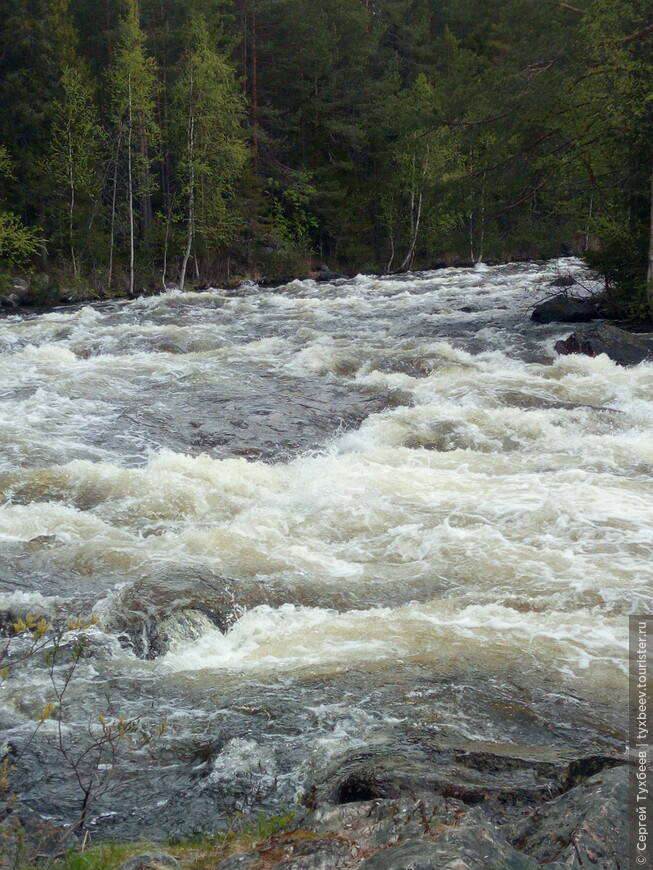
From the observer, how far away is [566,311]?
57.1 ft

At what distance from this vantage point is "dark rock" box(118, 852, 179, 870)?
2.57 m

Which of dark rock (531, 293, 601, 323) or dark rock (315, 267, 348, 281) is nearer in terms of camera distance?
dark rock (531, 293, 601, 323)

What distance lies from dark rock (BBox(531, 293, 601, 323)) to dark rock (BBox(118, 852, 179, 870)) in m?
16.2

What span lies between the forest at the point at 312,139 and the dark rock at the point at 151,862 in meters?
14.8

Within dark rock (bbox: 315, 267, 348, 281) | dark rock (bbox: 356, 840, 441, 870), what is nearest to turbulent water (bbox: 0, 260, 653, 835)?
dark rock (bbox: 356, 840, 441, 870)

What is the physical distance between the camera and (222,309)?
2184cm

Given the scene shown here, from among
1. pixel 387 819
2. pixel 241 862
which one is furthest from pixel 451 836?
pixel 241 862

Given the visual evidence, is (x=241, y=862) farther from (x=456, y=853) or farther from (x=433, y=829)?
(x=456, y=853)

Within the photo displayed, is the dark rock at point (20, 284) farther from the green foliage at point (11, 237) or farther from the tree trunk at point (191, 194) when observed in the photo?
the tree trunk at point (191, 194)

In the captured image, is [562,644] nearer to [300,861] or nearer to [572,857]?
[572,857]

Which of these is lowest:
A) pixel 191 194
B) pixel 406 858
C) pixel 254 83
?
pixel 406 858

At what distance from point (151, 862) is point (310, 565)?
11.5ft

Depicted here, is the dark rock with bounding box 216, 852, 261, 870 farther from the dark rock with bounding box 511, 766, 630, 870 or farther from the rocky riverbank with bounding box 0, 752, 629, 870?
the dark rock with bounding box 511, 766, 630, 870

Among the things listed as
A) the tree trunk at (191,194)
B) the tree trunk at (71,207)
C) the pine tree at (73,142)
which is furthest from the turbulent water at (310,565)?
the tree trunk at (191,194)
